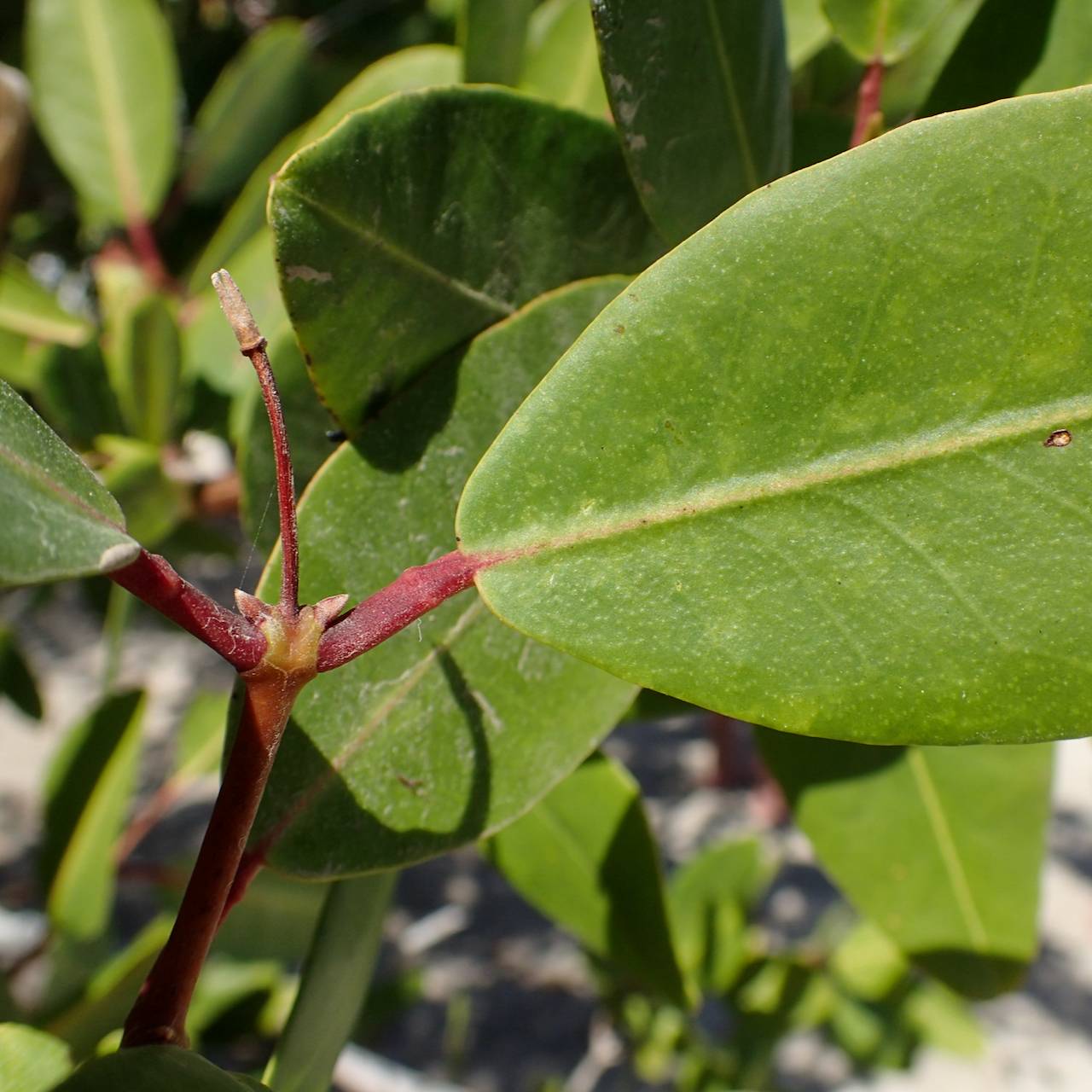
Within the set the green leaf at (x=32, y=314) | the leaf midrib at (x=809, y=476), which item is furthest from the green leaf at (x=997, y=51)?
the green leaf at (x=32, y=314)

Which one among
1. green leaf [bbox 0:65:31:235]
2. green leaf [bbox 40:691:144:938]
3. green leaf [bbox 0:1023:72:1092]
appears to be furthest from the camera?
green leaf [bbox 40:691:144:938]

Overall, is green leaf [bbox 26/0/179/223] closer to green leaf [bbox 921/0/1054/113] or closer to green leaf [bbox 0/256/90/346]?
green leaf [bbox 0/256/90/346]

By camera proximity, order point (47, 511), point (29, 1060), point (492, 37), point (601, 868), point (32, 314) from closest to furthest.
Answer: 1. point (47, 511)
2. point (29, 1060)
3. point (492, 37)
4. point (601, 868)
5. point (32, 314)

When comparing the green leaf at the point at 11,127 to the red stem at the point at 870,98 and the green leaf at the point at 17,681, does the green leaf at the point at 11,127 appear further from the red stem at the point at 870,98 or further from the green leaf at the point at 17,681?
the red stem at the point at 870,98

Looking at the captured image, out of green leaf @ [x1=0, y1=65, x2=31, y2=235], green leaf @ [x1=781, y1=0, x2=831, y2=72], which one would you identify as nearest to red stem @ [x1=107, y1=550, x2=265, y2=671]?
green leaf @ [x1=781, y1=0, x2=831, y2=72]

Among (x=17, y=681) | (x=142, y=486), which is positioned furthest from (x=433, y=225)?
(x=17, y=681)

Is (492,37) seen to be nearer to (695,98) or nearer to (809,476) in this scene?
(695,98)

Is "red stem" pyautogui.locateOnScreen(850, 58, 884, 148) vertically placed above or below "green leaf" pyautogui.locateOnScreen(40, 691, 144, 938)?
above

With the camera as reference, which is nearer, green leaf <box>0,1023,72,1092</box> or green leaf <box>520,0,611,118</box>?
green leaf <box>0,1023,72,1092</box>
